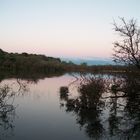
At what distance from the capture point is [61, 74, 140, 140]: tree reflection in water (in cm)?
1255

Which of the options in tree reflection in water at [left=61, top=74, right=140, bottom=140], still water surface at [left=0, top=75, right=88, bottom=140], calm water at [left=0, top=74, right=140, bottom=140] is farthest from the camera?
tree reflection in water at [left=61, top=74, right=140, bottom=140]

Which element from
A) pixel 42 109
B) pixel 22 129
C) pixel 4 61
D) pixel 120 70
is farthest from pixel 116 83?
pixel 4 61

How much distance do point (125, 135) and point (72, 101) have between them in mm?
6632

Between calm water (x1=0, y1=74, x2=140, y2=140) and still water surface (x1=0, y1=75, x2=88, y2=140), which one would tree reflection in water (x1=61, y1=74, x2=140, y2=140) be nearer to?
calm water (x1=0, y1=74, x2=140, y2=140)

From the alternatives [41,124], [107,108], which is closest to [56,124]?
[41,124]

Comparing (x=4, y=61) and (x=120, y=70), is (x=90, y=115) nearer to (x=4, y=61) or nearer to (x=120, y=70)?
(x=120, y=70)

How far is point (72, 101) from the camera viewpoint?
17.9 metres

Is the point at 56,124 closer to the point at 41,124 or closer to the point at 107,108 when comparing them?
the point at 41,124

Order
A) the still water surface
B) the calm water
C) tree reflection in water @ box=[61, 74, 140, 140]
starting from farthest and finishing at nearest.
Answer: tree reflection in water @ box=[61, 74, 140, 140], the calm water, the still water surface

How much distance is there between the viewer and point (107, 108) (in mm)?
17594

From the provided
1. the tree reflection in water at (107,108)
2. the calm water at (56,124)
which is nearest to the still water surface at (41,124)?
the calm water at (56,124)

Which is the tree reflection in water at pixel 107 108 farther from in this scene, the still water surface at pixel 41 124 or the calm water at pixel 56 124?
the still water surface at pixel 41 124

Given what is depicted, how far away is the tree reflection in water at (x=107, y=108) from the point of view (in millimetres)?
12547

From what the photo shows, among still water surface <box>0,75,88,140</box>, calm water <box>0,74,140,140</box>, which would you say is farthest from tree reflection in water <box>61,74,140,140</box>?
still water surface <box>0,75,88,140</box>
